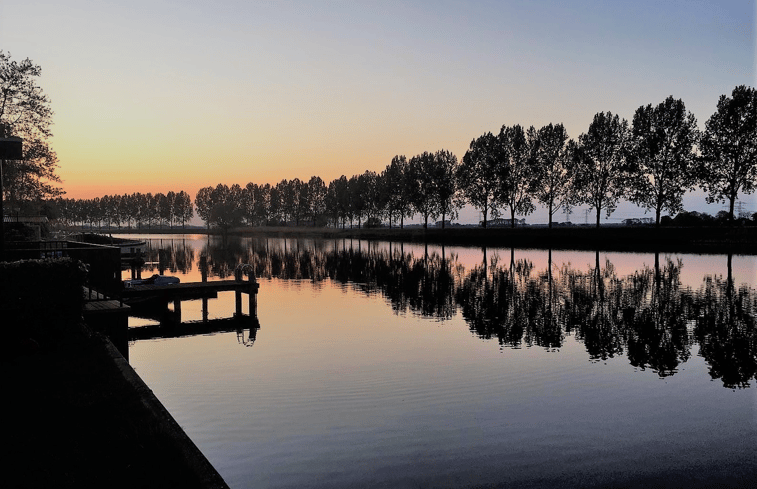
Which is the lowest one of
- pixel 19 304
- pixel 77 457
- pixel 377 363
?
pixel 377 363

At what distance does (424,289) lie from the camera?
3725 centimetres

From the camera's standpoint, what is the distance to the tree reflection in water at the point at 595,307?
19.0 metres

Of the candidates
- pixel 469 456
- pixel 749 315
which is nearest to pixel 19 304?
pixel 469 456

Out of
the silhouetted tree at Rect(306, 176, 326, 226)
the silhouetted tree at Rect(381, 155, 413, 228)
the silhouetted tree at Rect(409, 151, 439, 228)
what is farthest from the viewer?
the silhouetted tree at Rect(306, 176, 326, 226)

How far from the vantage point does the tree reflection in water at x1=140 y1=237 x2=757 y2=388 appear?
748 inches

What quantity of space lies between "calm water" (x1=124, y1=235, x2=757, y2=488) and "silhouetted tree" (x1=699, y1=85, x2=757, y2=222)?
172ft

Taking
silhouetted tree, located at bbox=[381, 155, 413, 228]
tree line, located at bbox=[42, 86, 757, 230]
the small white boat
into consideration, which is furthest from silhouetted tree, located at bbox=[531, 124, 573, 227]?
the small white boat

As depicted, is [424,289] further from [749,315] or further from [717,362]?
[717,362]

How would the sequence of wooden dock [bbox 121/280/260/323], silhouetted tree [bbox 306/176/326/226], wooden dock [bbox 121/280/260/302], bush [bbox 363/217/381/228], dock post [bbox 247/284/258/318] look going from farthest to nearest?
silhouetted tree [bbox 306/176/326/226]
bush [bbox 363/217/381/228]
dock post [bbox 247/284/258/318]
wooden dock [bbox 121/280/260/323]
wooden dock [bbox 121/280/260/302]

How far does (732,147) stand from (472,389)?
260 ft

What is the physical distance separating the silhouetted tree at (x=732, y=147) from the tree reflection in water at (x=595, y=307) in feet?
108

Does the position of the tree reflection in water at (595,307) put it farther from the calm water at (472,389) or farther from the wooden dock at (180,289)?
the wooden dock at (180,289)

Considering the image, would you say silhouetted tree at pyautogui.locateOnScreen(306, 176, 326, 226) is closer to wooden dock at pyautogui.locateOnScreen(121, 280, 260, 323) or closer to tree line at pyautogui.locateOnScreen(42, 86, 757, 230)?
tree line at pyautogui.locateOnScreen(42, 86, 757, 230)

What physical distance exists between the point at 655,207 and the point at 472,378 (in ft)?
260
